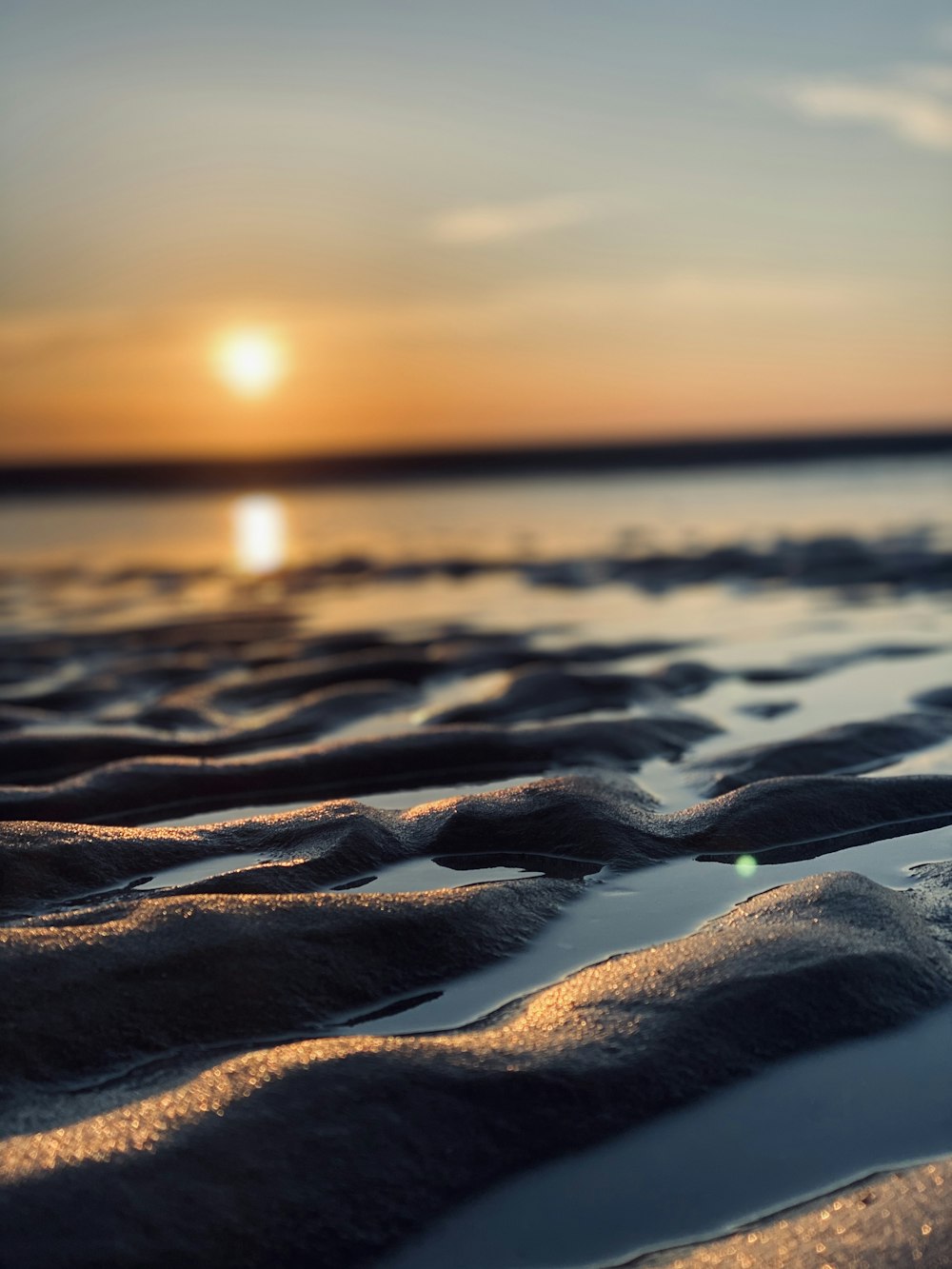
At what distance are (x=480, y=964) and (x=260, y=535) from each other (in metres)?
18.0

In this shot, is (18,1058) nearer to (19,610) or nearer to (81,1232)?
(81,1232)

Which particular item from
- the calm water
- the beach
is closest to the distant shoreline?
the calm water

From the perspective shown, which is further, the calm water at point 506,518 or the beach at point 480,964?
the calm water at point 506,518

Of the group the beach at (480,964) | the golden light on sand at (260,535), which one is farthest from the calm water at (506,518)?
the beach at (480,964)

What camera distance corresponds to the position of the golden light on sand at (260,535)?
14.0 metres

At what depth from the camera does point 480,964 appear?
2412mm

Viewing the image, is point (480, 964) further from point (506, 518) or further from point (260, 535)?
point (506, 518)

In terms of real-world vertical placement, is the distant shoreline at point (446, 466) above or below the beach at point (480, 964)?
above

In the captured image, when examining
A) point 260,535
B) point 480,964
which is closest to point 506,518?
point 260,535

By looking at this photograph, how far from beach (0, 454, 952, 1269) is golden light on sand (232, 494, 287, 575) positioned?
7.58 meters

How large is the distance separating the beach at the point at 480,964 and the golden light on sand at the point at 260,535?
758 cm

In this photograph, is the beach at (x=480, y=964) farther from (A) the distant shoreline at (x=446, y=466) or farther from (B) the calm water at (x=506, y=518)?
(A) the distant shoreline at (x=446, y=466)

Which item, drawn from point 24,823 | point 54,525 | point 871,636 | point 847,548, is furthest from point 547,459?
point 24,823

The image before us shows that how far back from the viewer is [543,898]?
2.72m
